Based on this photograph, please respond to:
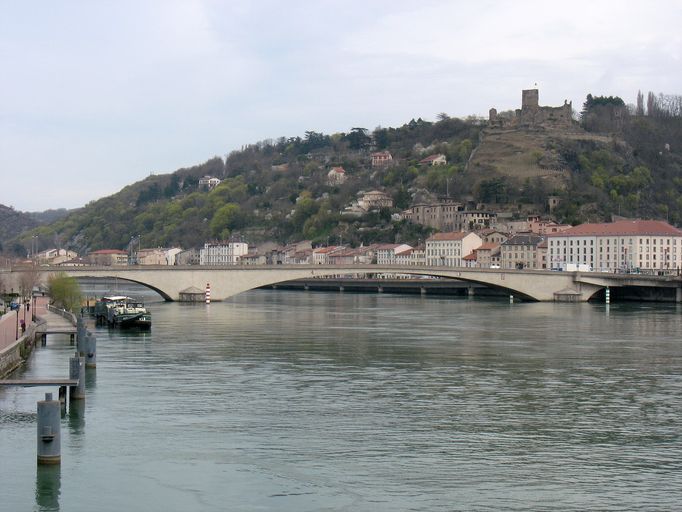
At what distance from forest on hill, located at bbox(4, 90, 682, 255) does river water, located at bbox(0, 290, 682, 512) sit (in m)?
89.5

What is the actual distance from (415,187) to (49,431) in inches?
5074

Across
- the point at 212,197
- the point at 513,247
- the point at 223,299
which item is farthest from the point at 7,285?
the point at 212,197

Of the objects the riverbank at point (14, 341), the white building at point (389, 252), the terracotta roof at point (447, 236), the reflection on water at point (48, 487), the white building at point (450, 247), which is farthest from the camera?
the white building at point (389, 252)

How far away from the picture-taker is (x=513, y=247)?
349 feet

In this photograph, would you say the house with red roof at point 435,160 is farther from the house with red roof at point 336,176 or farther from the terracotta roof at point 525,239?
the terracotta roof at point 525,239

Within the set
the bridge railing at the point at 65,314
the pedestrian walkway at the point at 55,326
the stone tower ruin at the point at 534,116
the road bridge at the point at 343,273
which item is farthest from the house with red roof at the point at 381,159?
the pedestrian walkway at the point at 55,326

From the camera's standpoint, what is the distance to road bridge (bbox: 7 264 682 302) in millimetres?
66750

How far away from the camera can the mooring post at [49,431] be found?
16.7 metres

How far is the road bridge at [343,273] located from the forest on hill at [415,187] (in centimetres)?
4425

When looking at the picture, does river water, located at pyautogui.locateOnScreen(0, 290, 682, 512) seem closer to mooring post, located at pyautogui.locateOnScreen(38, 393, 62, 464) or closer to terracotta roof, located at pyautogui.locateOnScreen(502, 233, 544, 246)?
mooring post, located at pyautogui.locateOnScreen(38, 393, 62, 464)

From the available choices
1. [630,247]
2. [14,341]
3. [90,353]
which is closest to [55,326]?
[14,341]

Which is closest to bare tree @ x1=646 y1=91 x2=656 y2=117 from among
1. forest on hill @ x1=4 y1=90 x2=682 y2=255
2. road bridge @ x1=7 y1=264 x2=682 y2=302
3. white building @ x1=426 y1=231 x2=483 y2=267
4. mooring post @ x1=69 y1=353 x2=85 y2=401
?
forest on hill @ x1=4 y1=90 x2=682 y2=255

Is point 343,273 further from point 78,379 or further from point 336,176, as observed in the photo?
point 336,176

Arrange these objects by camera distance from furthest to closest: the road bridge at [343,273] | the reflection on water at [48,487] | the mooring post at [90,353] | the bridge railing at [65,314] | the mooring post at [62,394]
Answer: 1. the road bridge at [343,273]
2. the bridge railing at [65,314]
3. the mooring post at [90,353]
4. the mooring post at [62,394]
5. the reflection on water at [48,487]
